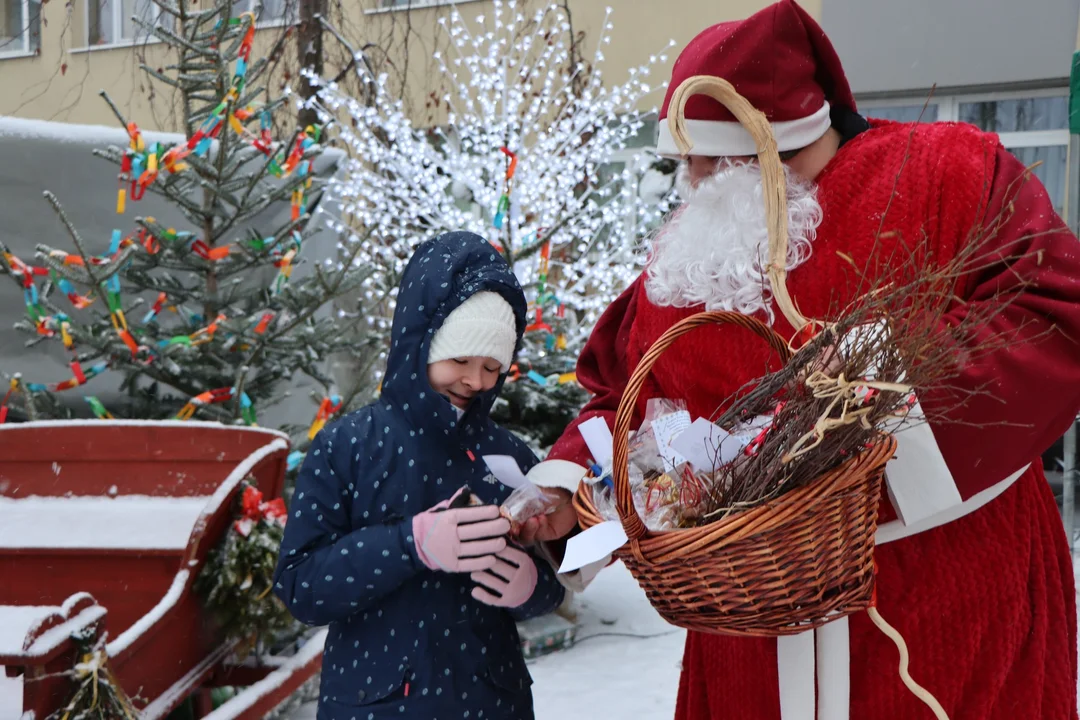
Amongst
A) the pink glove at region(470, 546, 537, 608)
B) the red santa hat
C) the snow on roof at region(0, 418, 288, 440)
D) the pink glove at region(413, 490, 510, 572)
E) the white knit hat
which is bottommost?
the snow on roof at region(0, 418, 288, 440)

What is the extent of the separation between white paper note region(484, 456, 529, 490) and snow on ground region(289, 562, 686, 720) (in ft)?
7.24

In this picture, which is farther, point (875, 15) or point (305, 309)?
point (875, 15)

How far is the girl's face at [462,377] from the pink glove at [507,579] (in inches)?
13.5

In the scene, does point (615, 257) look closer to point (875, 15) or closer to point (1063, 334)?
point (875, 15)

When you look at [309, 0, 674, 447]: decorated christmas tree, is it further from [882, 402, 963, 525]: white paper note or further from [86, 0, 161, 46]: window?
[882, 402, 963, 525]: white paper note

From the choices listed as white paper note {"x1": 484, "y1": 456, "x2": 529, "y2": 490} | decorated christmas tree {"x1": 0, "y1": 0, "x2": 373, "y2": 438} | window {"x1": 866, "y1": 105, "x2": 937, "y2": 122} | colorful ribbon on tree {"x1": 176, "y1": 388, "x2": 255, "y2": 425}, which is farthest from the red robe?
window {"x1": 866, "y1": 105, "x2": 937, "y2": 122}

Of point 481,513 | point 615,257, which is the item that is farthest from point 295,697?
point 615,257

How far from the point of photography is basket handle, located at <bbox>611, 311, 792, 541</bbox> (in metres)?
1.33

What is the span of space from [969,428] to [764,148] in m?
0.58

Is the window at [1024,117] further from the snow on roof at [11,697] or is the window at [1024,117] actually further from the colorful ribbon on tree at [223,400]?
the snow on roof at [11,697]

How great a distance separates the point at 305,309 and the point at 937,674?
310 cm

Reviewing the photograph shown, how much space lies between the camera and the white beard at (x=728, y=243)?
175 centimetres

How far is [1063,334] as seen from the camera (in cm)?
149

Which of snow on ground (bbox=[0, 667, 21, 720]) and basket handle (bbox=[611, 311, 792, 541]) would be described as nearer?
basket handle (bbox=[611, 311, 792, 541])
